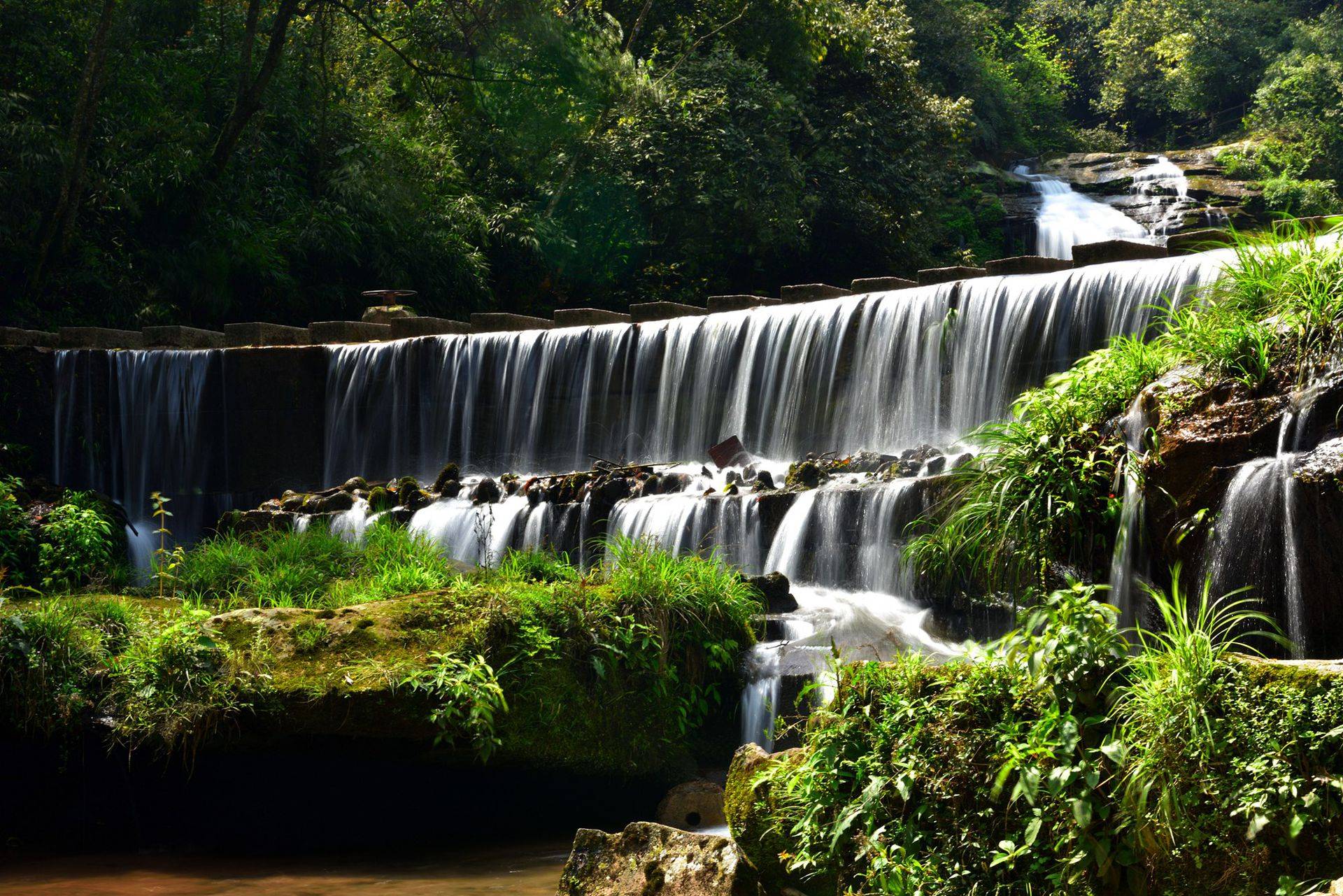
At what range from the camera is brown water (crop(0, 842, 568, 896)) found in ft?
19.6

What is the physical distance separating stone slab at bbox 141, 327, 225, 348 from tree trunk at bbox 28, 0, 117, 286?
3.01 meters

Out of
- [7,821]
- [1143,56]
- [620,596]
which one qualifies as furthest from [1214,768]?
[1143,56]

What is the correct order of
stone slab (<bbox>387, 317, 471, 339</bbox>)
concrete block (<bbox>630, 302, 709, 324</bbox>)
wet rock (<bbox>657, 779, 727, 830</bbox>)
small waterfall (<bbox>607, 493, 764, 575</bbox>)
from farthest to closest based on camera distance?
stone slab (<bbox>387, 317, 471, 339</bbox>)
concrete block (<bbox>630, 302, 709, 324</bbox>)
small waterfall (<bbox>607, 493, 764, 575</bbox>)
wet rock (<bbox>657, 779, 727, 830</bbox>)

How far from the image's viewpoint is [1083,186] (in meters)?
33.3

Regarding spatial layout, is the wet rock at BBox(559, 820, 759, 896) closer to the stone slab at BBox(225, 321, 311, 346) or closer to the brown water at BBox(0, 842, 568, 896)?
the brown water at BBox(0, 842, 568, 896)

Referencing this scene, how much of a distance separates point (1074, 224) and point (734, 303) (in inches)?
646

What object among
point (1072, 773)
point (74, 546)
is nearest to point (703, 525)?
point (74, 546)

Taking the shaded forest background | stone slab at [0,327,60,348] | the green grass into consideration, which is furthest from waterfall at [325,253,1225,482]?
the shaded forest background

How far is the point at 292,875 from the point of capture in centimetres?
634

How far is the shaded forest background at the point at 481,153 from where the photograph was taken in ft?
64.6

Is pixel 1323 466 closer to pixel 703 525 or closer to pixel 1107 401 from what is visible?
pixel 1107 401

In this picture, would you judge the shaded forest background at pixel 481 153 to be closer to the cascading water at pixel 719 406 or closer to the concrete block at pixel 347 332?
the concrete block at pixel 347 332

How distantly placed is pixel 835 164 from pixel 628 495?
1767 cm

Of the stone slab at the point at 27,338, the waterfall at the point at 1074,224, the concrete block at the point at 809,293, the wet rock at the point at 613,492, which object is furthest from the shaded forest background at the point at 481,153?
the wet rock at the point at 613,492
